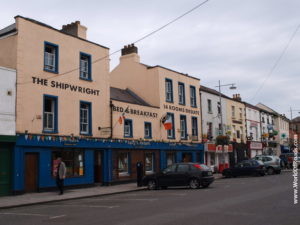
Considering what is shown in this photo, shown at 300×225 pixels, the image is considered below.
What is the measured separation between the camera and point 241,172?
31000 mm

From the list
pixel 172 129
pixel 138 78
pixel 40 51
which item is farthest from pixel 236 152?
pixel 40 51

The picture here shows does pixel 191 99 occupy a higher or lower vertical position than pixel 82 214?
higher

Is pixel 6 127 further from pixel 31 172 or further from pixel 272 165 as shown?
pixel 272 165

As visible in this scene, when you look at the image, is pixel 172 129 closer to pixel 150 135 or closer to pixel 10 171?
pixel 150 135

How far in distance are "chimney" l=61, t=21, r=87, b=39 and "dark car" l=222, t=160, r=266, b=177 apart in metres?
16.6

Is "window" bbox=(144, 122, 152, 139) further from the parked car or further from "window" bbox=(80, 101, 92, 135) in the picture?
the parked car

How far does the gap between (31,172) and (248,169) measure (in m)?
18.5

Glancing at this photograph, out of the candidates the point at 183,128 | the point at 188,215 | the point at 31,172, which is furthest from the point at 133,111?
the point at 188,215

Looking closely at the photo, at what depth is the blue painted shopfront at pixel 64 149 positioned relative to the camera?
18844 mm

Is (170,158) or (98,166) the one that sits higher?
(170,158)

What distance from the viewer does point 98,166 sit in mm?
25062

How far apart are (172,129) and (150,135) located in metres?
3.56

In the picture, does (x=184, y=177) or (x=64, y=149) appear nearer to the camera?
(x=184, y=177)

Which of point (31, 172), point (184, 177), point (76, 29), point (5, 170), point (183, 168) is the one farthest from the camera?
point (76, 29)
